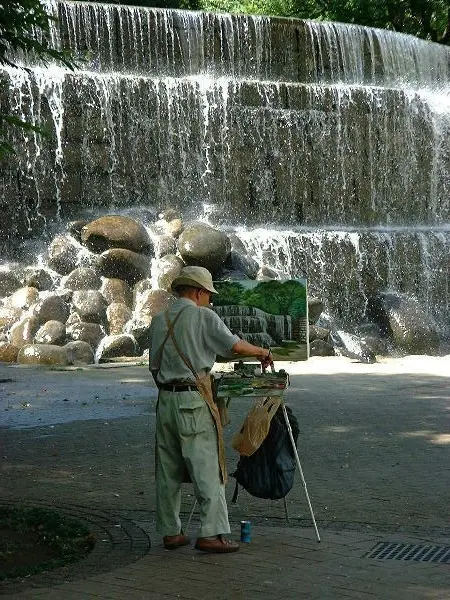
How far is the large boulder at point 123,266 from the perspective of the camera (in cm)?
2172

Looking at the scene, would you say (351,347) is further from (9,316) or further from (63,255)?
(9,316)

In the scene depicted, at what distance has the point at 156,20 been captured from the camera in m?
27.9

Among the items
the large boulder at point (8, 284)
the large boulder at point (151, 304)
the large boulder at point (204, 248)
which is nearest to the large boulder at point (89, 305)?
the large boulder at point (151, 304)

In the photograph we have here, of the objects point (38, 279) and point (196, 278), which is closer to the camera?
point (196, 278)

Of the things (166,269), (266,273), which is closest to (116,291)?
(166,269)

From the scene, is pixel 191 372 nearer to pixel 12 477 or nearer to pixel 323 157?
pixel 12 477

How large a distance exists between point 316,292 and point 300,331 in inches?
693

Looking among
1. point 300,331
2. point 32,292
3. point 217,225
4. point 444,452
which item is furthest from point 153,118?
point 300,331

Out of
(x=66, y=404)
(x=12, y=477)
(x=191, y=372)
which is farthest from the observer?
(x=66, y=404)

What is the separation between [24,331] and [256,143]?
382 inches

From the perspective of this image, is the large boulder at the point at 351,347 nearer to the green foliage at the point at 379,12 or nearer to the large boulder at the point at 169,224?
the large boulder at the point at 169,224

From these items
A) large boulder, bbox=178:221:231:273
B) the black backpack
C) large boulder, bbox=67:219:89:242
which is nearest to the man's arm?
the black backpack

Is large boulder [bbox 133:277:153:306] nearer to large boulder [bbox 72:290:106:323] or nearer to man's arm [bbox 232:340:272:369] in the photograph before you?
large boulder [bbox 72:290:106:323]

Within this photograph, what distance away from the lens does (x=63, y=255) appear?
72.1 ft
